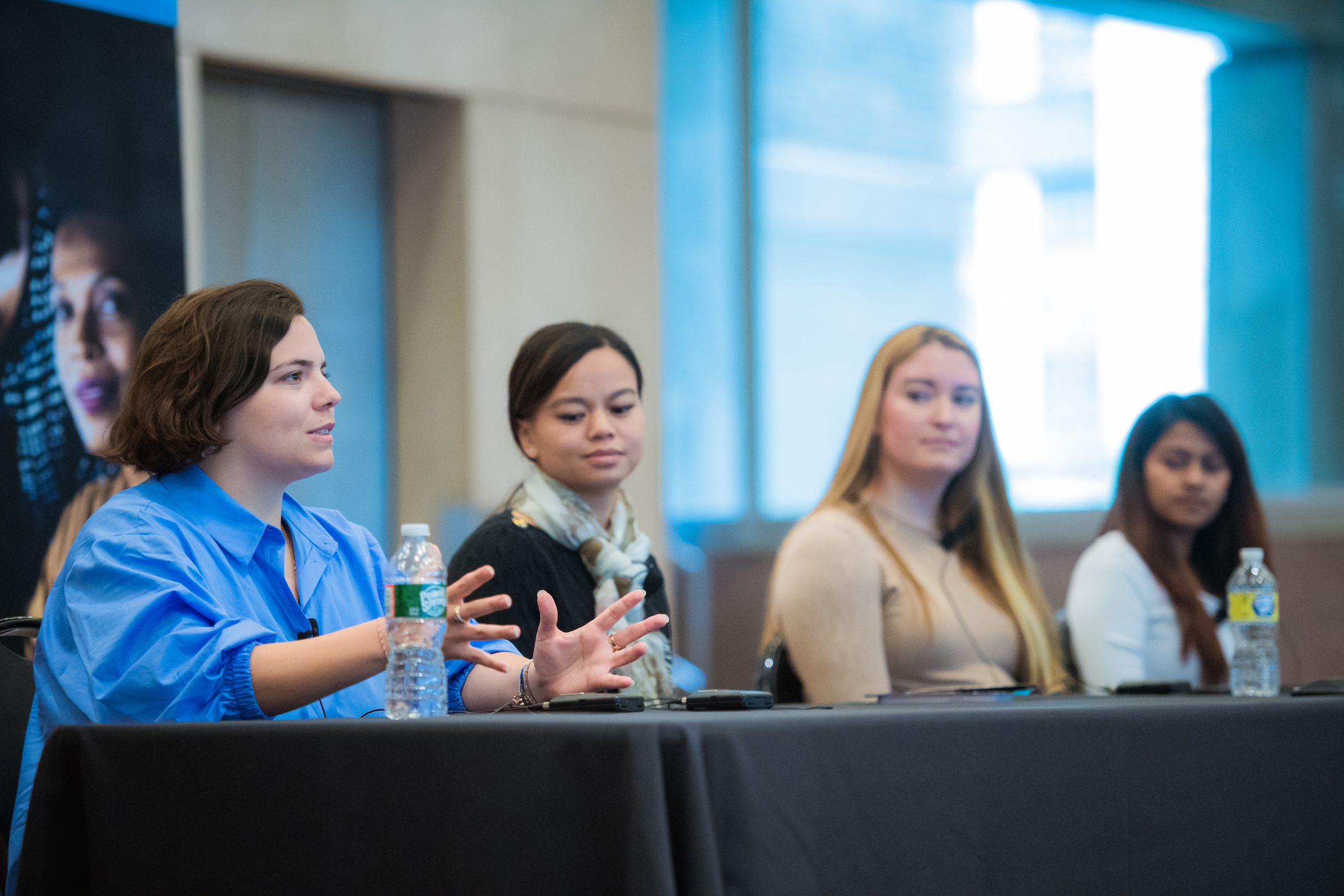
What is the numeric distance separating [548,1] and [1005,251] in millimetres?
2104

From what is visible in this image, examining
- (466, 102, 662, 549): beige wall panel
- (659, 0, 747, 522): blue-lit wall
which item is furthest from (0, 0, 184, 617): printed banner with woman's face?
(659, 0, 747, 522): blue-lit wall

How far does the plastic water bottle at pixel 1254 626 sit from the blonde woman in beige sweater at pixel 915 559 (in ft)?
1.19

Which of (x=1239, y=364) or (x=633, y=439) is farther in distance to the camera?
(x=1239, y=364)

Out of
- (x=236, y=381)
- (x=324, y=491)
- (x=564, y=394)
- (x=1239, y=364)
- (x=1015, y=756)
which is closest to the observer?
(x=1015, y=756)

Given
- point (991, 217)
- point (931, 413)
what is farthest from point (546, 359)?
point (991, 217)

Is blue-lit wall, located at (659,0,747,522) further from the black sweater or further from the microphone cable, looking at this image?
the black sweater

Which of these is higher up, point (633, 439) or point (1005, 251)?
point (1005, 251)

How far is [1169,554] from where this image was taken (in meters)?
2.84

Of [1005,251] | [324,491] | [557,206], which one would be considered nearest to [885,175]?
[1005,251]

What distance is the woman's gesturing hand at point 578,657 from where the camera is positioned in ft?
5.15

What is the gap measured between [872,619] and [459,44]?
2.44m

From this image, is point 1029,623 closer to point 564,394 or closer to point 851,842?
point 564,394

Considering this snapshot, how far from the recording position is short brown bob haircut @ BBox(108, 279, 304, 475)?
1.62 metres

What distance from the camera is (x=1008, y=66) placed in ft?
17.1
